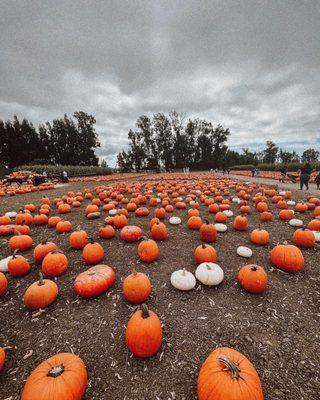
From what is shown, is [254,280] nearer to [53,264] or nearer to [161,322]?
[161,322]

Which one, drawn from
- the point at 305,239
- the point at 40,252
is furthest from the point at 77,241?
the point at 305,239

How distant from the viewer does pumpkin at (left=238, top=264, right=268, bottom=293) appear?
328cm

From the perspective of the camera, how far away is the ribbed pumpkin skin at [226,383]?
1737mm

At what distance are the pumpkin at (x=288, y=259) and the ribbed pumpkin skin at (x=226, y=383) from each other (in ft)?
8.27

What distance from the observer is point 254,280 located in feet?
10.8

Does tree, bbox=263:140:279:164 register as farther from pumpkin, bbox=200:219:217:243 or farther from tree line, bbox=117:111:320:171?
pumpkin, bbox=200:219:217:243

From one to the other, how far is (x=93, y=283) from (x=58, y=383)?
145 cm

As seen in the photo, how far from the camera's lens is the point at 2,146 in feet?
161

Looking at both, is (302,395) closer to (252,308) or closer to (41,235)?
(252,308)

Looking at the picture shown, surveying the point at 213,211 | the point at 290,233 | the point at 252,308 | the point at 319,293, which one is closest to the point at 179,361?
Answer: the point at 252,308

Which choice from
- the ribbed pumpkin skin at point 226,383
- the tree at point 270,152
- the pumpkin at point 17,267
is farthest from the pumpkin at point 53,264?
the tree at point 270,152

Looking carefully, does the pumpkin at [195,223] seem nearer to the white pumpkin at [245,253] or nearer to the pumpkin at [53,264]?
the white pumpkin at [245,253]

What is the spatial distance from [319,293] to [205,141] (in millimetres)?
73763

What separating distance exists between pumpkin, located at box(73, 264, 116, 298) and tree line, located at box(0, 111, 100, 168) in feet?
157
